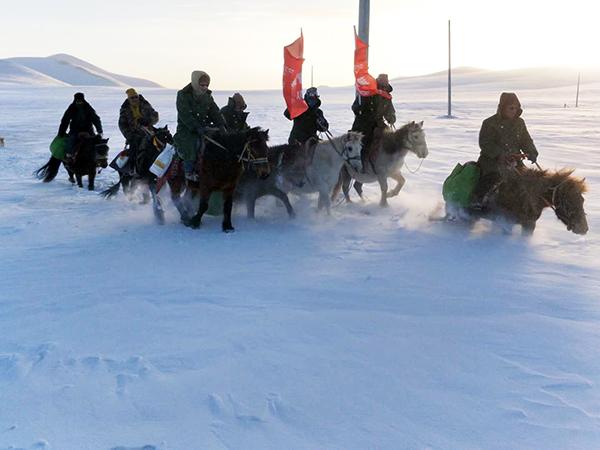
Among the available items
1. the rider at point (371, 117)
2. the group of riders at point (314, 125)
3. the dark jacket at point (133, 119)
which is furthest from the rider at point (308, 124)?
the dark jacket at point (133, 119)

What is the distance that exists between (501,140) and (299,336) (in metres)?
4.21

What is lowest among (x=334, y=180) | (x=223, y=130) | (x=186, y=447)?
(x=186, y=447)

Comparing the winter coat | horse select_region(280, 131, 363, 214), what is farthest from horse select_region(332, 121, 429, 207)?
horse select_region(280, 131, 363, 214)

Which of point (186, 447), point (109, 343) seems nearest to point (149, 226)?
point (109, 343)

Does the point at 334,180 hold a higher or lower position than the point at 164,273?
higher

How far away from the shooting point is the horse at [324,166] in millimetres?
8117

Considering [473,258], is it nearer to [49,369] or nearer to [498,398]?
[498,398]

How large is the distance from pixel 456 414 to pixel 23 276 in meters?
4.63

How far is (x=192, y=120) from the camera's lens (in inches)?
288

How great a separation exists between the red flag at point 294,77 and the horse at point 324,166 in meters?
1.16

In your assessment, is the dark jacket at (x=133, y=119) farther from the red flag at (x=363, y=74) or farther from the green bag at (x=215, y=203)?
the red flag at (x=363, y=74)

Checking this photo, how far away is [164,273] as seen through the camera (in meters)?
5.93

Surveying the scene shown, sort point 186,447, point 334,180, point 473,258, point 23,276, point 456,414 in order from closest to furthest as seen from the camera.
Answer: point 186,447
point 456,414
point 23,276
point 473,258
point 334,180

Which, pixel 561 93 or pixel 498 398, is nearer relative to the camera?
pixel 498 398
